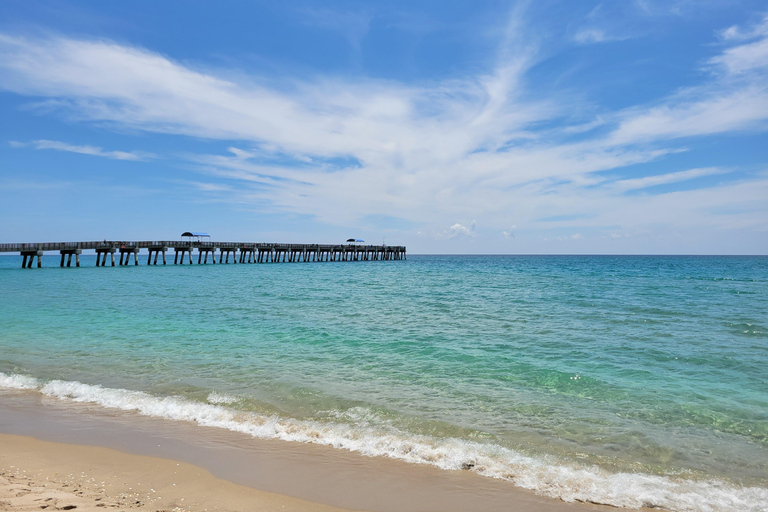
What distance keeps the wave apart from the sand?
1348 mm

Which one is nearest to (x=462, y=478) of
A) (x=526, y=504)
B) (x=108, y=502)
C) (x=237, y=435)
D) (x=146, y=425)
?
(x=526, y=504)

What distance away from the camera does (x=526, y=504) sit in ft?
13.7

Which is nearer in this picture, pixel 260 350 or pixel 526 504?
pixel 526 504

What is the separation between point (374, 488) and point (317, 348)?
6.81 metres

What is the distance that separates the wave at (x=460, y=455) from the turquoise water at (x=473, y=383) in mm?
24

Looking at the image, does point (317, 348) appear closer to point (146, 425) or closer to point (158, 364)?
point (158, 364)

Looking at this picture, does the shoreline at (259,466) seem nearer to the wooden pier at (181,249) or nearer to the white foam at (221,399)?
the white foam at (221,399)

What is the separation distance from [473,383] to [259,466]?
4.39 metres

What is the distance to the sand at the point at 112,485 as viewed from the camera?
3891 mm

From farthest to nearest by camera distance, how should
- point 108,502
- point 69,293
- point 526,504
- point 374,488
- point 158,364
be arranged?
point 69,293 → point 158,364 → point 374,488 → point 526,504 → point 108,502

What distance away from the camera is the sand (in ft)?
12.8

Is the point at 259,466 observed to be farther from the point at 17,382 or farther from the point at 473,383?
the point at 17,382

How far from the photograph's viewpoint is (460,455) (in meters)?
5.16

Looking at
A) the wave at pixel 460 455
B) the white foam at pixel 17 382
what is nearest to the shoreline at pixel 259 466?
the wave at pixel 460 455
